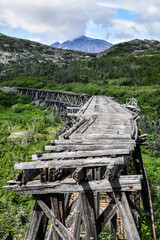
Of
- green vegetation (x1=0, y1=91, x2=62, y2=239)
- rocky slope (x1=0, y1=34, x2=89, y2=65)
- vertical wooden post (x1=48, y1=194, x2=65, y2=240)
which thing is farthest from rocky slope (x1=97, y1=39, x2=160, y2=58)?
vertical wooden post (x1=48, y1=194, x2=65, y2=240)

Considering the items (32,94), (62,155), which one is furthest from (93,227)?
(32,94)

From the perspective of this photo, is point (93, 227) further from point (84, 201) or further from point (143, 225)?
point (143, 225)

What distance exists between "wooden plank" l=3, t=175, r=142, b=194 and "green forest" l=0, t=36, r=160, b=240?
1.96 m

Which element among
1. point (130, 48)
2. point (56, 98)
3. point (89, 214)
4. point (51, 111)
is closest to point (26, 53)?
point (130, 48)

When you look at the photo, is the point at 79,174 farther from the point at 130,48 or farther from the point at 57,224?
the point at 130,48

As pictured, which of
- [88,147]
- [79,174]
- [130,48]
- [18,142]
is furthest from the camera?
[130,48]

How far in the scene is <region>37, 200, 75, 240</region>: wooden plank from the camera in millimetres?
3037

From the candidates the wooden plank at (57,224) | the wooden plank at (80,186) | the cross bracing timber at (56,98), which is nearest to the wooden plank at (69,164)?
the wooden plank at (80,186)

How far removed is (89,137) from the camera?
4473 mm

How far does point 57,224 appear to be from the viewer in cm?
306

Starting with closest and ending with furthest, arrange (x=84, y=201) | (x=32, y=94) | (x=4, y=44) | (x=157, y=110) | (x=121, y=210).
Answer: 1. (x=121, y=210)
2. (x=84, y=201)
3. (x=157, y=110)
4. (x=32, y=94)
5. (x=4, y=44)

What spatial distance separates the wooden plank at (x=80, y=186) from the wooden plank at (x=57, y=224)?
0.29 metres

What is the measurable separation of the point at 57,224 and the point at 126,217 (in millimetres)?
991

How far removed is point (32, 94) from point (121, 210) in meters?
39.4
